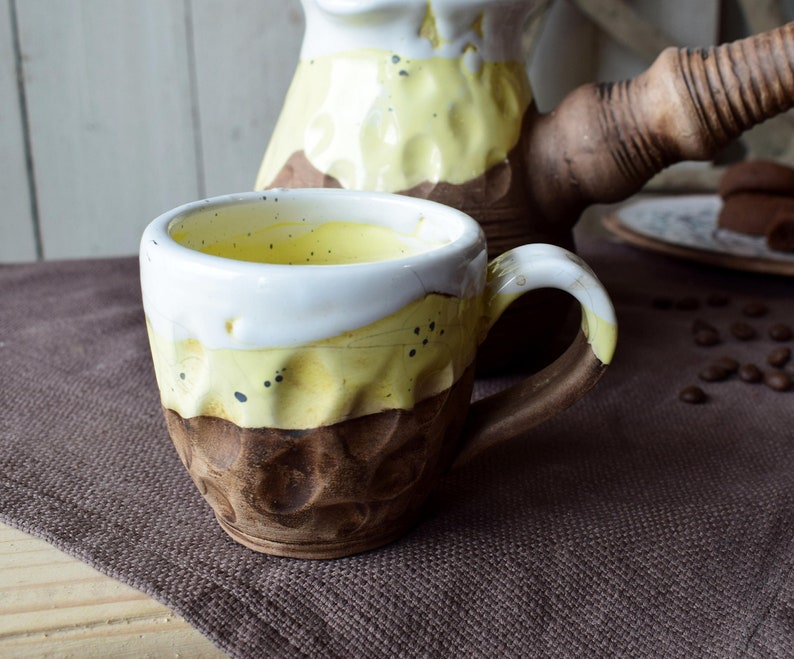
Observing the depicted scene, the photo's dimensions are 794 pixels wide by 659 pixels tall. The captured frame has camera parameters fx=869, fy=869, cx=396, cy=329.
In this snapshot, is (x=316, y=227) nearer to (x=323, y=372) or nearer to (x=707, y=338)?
(x=323, y=372)

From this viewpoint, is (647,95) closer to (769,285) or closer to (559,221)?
(559,221)

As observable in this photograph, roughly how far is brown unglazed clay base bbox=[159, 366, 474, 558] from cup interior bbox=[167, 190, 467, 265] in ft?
0.26

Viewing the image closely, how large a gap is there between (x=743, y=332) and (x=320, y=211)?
37 cm

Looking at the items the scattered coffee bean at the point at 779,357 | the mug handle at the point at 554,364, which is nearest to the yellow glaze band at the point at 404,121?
the mug handle at the point at 554,364

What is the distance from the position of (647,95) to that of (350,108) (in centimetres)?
17

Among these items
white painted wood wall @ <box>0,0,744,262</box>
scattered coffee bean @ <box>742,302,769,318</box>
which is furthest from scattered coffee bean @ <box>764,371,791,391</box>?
white painted wood wall @ <box>0,0,744,262</box>

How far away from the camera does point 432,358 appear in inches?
13.7

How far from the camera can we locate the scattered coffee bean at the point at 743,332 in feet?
2.10

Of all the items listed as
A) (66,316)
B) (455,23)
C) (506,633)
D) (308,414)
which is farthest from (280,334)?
(66,316)

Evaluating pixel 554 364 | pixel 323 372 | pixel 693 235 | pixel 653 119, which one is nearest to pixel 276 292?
pixel 323 372

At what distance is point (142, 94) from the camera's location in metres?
1.22

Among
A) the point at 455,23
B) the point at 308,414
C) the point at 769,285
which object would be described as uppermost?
the point at 455,23

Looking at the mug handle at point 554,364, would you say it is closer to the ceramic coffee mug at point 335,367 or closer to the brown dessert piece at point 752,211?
the ceramic coffee mug at point 335,367

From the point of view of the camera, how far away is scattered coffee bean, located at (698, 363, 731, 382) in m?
0.56
